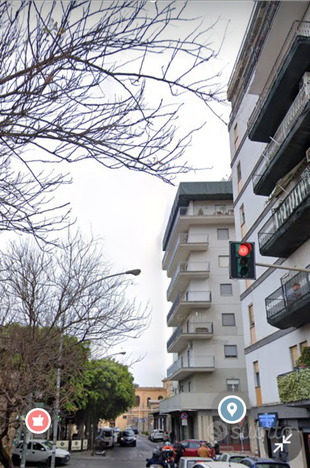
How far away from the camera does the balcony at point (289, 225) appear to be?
50.0 ft

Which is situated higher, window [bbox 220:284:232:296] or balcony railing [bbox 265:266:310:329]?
window [bbox 220:284:232:296]

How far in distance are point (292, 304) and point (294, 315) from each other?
0.55 meters

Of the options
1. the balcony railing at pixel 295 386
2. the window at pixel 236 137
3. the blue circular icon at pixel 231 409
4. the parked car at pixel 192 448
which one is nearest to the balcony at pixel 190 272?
the window at pixel 236 137

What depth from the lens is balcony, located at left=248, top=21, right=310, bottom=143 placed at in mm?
15336

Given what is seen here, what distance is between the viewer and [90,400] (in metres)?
40.8

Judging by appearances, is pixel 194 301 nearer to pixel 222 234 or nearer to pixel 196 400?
pixel 222 234

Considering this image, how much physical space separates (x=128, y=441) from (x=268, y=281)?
37.0m

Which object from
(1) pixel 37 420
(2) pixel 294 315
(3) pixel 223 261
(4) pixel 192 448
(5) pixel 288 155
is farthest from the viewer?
(3) pixel 223 261

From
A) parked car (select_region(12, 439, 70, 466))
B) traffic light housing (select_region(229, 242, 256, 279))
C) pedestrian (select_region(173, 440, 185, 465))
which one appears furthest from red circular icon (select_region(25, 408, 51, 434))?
parked car (select_region(12, 439, 70, 466))

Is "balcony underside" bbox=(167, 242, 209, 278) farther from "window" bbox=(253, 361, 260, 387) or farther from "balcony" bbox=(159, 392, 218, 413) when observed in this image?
"window" bbox=(253, 361, 260, 387)

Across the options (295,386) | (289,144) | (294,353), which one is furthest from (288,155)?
(295,386)

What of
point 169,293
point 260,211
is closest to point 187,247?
point 169,293

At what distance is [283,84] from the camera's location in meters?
16.8

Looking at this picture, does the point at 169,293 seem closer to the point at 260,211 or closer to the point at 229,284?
the point at 229,284
